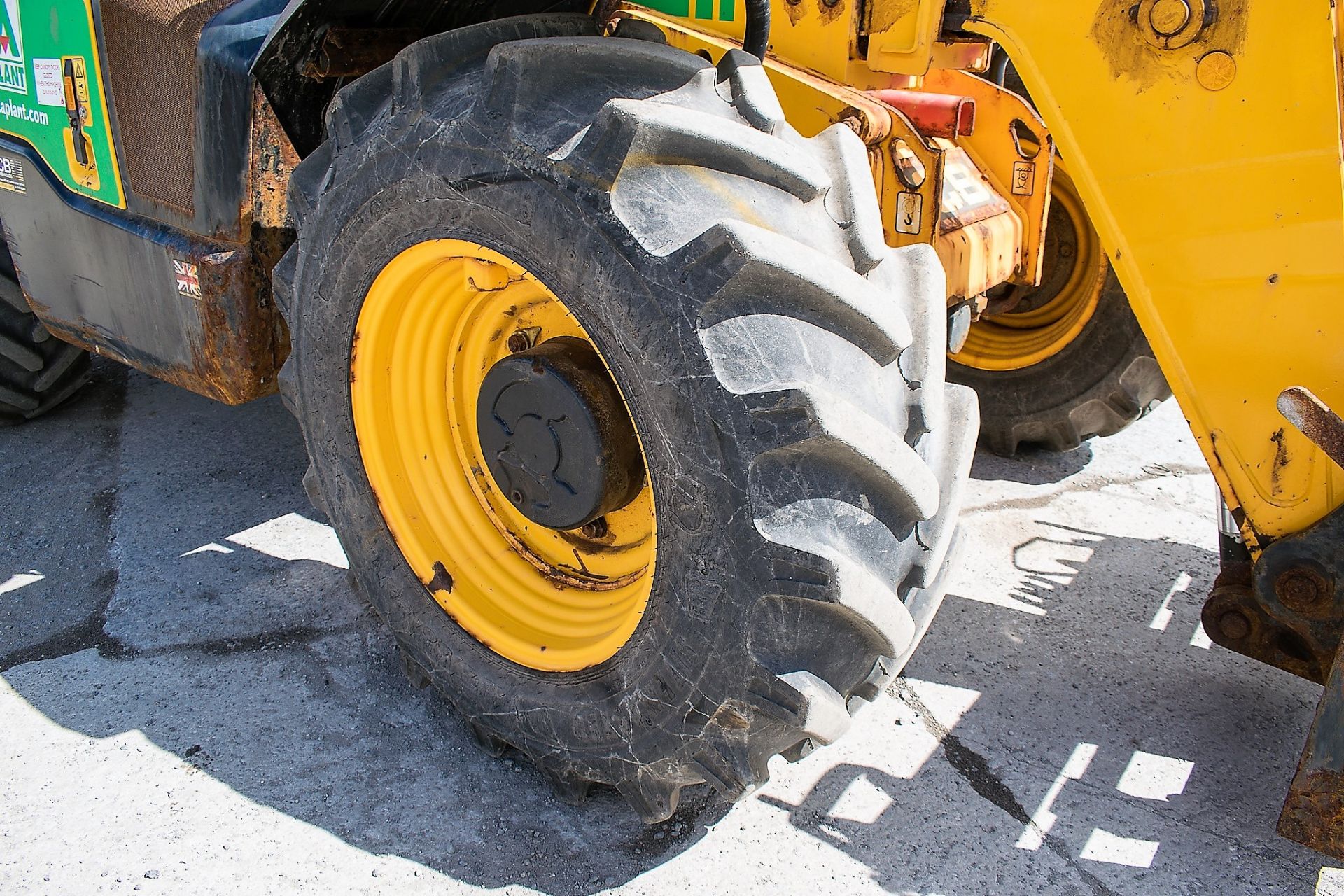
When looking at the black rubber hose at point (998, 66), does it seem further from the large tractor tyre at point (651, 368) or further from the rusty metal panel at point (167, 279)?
the rusty metal panel at point (167, 279)

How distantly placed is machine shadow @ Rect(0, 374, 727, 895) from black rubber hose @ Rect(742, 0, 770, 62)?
1.41 m

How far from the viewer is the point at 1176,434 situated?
396 cm

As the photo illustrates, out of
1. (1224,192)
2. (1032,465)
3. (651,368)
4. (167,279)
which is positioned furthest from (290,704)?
(1032,465)

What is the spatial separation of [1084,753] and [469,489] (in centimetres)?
144

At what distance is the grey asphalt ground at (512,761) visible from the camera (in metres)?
1.95

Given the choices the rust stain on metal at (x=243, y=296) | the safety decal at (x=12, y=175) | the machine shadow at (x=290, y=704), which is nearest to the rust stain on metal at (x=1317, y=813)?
the machine shadow at (x=290, y=704)

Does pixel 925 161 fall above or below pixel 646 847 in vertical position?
above

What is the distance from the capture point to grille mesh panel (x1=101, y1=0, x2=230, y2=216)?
230 centimetres

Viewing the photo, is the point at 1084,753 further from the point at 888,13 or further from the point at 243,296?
the point at 243,296

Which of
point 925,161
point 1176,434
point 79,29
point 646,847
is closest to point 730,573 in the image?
point 646,847

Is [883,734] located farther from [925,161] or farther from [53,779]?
[53,779]

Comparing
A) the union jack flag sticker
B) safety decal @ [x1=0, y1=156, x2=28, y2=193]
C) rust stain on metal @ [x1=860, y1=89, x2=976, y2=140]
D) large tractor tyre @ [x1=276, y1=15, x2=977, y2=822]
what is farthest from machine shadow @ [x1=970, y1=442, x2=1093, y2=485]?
safety decal @ [x1=0, y1=156, x2=28, y2=193]

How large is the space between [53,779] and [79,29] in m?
1.65

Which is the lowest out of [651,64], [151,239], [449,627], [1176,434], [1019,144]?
[1176,434]
